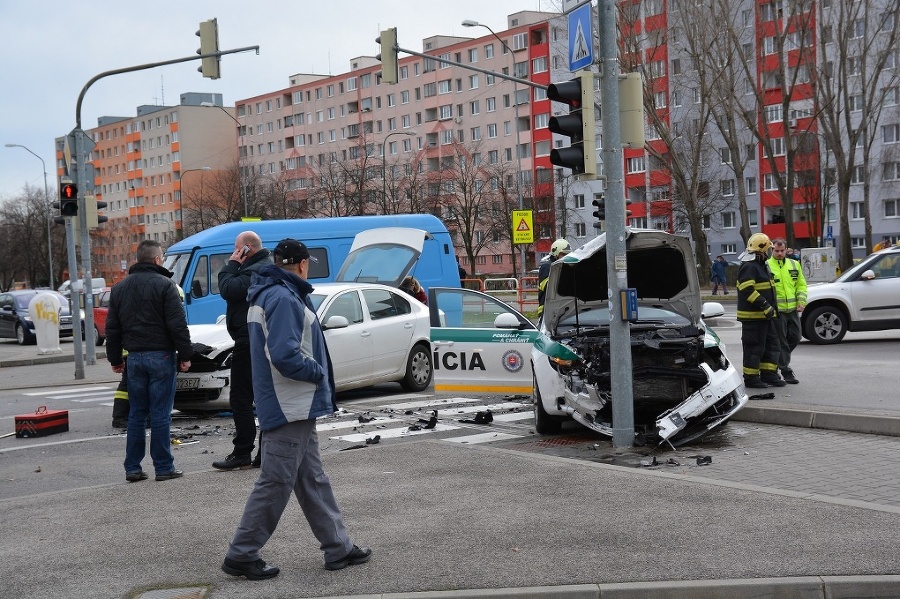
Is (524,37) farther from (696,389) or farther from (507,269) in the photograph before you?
(696,389)

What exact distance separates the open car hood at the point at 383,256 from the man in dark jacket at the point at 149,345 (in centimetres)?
1174

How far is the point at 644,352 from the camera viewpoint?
10234 mm

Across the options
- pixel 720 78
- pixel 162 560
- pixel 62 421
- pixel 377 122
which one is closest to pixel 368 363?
pixel 62 421

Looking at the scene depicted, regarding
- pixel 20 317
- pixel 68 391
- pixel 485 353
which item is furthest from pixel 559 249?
pixel 20 317

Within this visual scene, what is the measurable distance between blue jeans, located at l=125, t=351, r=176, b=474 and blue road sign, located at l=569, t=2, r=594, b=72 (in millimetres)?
4352

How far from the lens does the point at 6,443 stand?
11953mm

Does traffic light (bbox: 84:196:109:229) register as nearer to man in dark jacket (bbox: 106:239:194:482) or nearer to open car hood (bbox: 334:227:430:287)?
open car hood (bbox: 334:227:430:287)

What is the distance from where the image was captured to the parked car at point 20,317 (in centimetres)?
Answer: 3266

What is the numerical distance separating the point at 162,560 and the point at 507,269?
291 ft

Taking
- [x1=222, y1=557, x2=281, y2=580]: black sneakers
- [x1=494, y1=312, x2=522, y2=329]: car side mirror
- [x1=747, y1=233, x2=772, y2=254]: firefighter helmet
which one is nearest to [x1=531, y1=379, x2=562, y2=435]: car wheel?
[x1=494, y1=312, x2=522, y2=329]: car side mirror

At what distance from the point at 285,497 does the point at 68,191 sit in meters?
16.1

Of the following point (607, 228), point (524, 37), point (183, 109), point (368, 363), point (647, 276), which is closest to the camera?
point (607, 228)

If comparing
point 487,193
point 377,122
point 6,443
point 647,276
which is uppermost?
point 377,122

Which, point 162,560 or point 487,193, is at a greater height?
point 487,193
